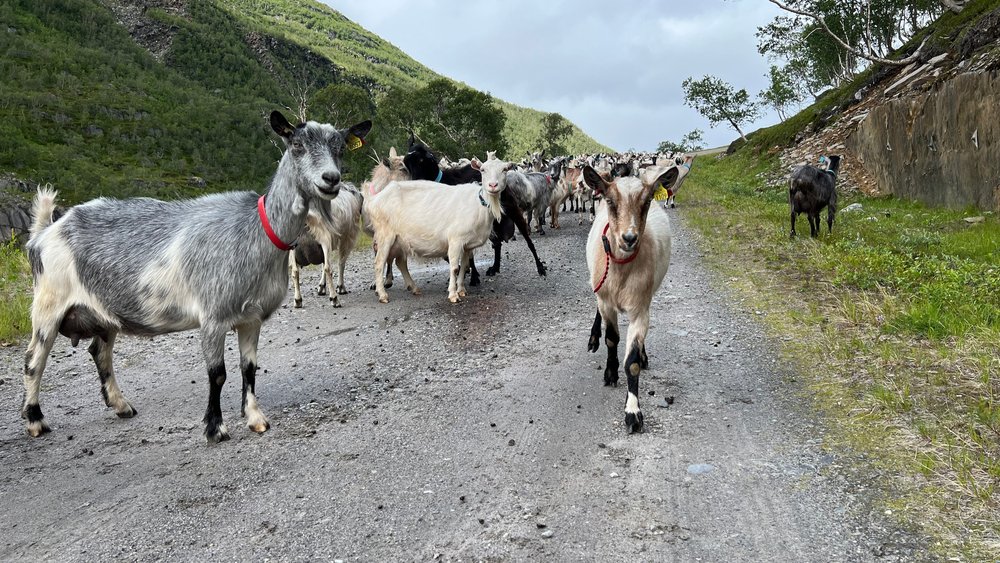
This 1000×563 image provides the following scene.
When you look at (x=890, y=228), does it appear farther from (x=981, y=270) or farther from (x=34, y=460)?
(x=34, y=460)

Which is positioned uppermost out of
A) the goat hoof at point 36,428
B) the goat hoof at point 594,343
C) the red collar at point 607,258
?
the red collar at point 607,258

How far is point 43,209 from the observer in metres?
5.24

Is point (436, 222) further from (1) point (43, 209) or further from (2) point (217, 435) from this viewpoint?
(2) point (217, 435)

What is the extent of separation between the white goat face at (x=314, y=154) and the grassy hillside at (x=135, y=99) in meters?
62.4

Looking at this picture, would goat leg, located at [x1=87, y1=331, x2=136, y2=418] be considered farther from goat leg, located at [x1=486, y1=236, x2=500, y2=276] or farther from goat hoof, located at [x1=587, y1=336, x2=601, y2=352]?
goat leg, located at [x1=486, y1=236, x2=500, y2=276]

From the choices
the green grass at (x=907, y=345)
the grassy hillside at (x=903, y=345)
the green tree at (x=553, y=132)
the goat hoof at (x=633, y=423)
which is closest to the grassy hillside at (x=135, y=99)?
the green tree at (x=553, y=132)

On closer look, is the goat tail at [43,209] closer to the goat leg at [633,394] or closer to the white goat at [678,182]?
the goat leg at [633,394]

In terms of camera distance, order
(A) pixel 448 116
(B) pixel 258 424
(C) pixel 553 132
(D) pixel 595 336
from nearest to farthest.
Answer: (B) pixel 258 424, (D) pixel 595 336, (A) pixel 448 116, (C) pixel 553 132

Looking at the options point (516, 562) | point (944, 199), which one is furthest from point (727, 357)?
point (944, 199)

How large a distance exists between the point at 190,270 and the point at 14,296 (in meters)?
6.84

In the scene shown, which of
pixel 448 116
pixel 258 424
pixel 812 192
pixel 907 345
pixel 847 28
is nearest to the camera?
pixel 258 424

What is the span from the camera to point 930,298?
7.11 m

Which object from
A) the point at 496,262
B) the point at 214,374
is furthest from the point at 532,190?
the point at 214,374

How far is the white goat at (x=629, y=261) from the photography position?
15.9 ft
